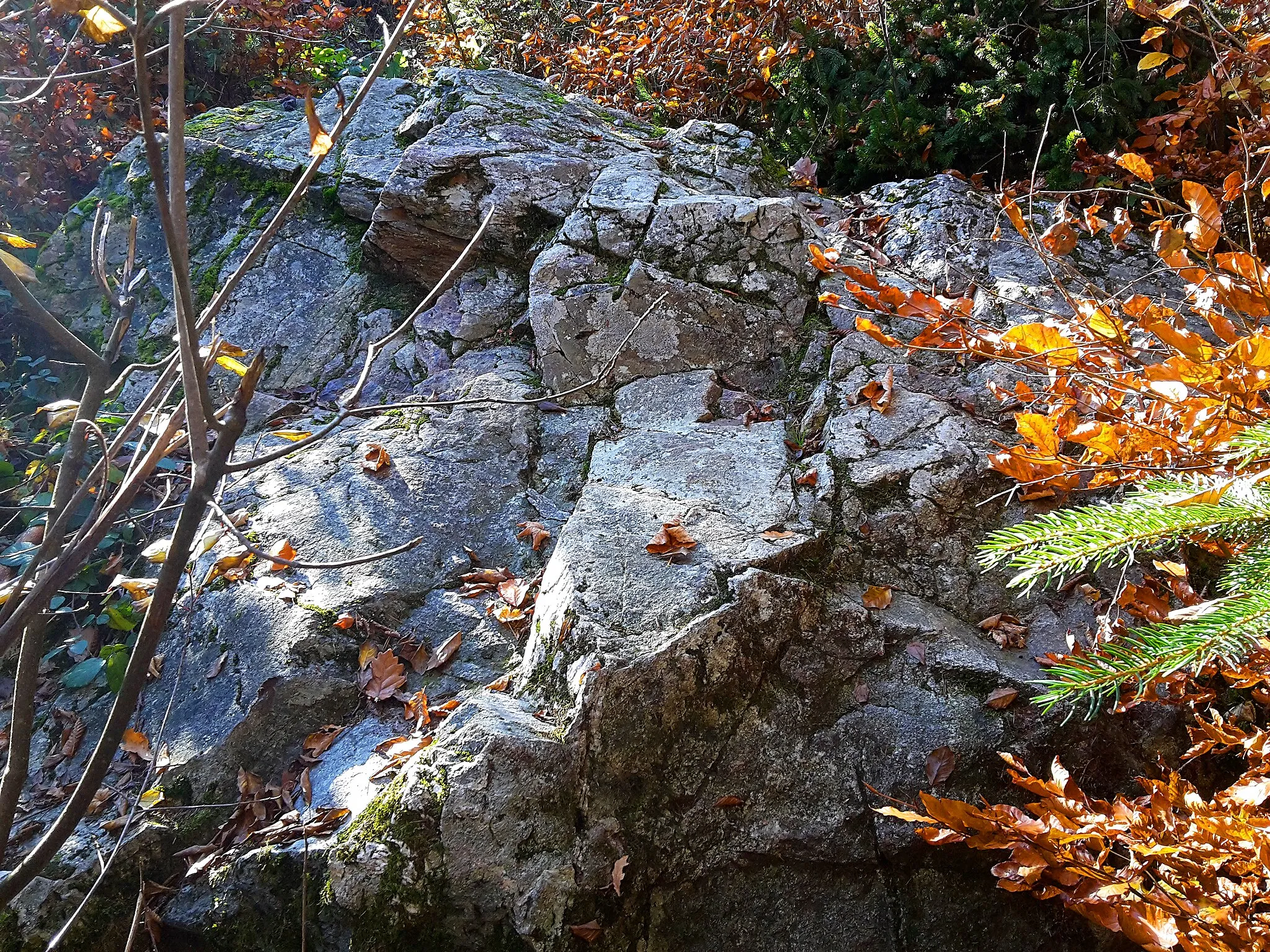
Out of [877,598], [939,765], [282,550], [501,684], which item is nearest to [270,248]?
[282,550]

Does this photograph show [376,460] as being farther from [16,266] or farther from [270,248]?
[16,266]

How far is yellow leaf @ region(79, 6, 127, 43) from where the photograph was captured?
3.30ft

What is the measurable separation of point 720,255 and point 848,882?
105 inches

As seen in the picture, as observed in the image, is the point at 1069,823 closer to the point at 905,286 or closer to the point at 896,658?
the point at 896,658

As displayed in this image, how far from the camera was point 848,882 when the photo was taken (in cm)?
228

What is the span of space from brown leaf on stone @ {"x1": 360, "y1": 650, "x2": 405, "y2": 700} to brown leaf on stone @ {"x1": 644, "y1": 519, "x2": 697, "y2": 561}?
3.19 feet

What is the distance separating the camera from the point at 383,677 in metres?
2.84

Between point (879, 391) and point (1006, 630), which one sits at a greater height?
point (879, 391)

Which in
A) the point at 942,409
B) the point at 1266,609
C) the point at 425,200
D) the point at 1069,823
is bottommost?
the point at 942,409

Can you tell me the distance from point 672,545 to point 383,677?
110 cm

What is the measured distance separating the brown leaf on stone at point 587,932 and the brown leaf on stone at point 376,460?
2008mm

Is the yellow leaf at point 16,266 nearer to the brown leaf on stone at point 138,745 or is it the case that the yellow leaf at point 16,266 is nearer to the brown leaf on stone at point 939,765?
the brown leaf on stone at point 138,745

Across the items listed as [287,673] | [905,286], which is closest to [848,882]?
[287,673]

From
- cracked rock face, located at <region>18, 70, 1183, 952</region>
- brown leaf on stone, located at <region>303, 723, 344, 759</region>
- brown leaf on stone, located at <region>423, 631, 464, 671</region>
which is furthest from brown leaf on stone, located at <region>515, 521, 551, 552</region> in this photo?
brown leaf on stone, located at <region>303, 723, 344, 759</region>
